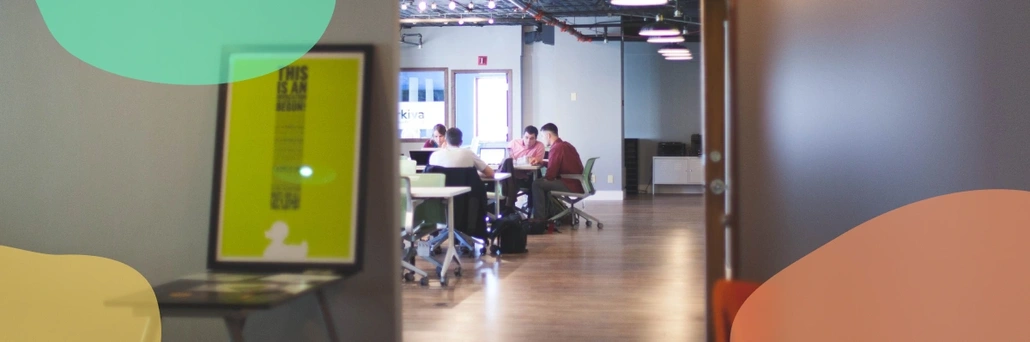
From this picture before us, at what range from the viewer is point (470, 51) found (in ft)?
42.9

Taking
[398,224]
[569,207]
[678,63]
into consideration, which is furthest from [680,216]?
[398,224]

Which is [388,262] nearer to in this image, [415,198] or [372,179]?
[372,179]

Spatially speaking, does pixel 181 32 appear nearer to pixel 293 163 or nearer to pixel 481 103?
pixel 293 163

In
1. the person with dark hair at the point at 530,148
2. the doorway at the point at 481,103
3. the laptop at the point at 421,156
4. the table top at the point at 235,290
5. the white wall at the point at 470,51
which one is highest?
the white wall at the point at 470,51

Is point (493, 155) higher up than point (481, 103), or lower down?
lower down

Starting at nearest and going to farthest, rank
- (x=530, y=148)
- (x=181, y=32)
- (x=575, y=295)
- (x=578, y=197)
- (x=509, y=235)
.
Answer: (x=181, y=32) → (x=575, y=295) → (x=509, y=235) → (x=578, y=197) → (x=530, y=148)

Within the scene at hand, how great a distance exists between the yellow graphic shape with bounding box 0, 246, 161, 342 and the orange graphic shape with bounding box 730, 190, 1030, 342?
2.50 m

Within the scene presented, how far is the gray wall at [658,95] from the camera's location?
15.3 m

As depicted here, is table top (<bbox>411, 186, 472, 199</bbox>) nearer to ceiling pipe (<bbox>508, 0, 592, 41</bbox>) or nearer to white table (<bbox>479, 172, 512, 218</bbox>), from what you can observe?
white table (<bbox>479, 172, 512, 218</bbox>)

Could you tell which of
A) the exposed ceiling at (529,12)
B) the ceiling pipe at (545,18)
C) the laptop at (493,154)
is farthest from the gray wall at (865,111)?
the exposed ceiling at (529,12)

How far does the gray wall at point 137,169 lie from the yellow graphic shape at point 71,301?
0.06 meters

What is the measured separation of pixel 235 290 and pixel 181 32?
1031 mm

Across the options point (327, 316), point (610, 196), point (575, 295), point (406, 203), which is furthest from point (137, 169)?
point (610, 196)

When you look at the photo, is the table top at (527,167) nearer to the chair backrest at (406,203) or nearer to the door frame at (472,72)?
the chair backrest at (406,203)
